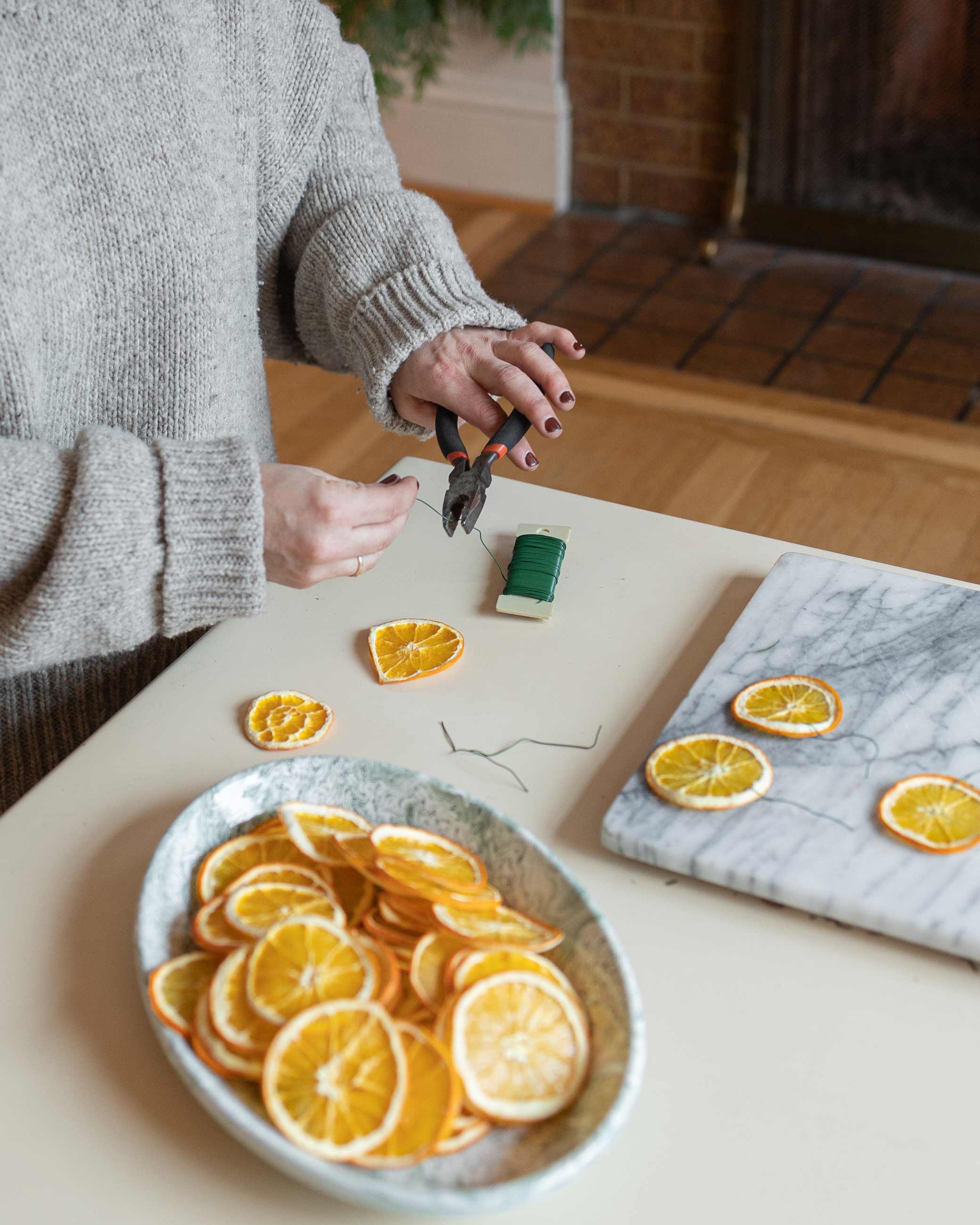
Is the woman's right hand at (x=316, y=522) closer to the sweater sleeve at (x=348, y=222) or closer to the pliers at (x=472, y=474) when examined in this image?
the pliers at (x=472, y=474)

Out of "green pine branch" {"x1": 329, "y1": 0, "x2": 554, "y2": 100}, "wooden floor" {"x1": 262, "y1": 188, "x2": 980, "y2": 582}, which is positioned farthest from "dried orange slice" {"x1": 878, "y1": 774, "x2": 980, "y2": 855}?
"green pine branch" {"x1": 329, "y1": 0, "x2": 554, "y2": 100}

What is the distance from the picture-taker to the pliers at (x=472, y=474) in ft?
3.11

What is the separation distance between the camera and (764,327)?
281cm

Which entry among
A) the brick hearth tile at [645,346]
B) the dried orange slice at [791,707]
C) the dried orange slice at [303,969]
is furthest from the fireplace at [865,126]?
the dried orange slice at [303,969]

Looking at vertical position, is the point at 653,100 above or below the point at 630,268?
above

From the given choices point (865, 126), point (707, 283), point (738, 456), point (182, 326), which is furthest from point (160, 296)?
point (865, 126)

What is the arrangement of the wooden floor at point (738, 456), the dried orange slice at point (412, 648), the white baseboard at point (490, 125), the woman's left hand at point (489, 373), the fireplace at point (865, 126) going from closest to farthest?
1. the dried orange slice at point (412, 648)
2. the woman's left hand at point (489, 373)
3. the wooden floor at point (738, 456)
4. the fireplace at point (865, 126)
5. the white baseboard at point (490, 125)

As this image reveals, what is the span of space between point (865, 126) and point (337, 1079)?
2.87 m

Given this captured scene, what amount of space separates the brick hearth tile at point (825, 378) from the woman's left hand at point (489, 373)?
1.67 metres

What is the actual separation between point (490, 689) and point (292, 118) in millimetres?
562

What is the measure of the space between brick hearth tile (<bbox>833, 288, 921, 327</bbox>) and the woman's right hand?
226 centimetres

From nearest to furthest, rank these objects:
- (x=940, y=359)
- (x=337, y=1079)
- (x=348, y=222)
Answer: (x=337, y=1079)
(x=348, y=222)
(x=940, y=359)

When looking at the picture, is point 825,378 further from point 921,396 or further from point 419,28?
point 419,28

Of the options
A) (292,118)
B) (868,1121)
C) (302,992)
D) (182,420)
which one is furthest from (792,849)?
(292,118)
